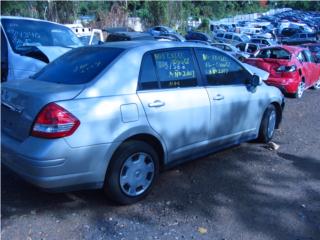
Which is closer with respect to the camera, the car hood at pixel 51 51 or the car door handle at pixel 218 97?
the car door handle at pixel 218 97

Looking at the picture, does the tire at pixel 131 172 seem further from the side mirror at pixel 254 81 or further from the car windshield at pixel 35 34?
the car windshield at pixel 35 34

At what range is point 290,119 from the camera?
27.1 ft

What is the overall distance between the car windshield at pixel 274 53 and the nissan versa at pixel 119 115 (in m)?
6.58

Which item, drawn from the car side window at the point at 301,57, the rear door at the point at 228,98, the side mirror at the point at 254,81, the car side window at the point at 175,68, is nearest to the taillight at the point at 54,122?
the car side window at the point at 175,68

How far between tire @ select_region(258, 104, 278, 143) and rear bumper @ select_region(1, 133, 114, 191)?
302cm

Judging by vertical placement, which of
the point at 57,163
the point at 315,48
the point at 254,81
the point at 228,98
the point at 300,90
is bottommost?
the point at 300,90

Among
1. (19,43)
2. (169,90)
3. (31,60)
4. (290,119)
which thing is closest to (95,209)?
(169,90)

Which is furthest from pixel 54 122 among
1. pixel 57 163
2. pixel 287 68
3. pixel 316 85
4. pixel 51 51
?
pixel 316 85

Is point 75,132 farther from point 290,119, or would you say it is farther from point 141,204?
point 290,119

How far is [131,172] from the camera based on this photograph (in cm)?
411

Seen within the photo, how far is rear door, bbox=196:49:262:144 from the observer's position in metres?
4.95

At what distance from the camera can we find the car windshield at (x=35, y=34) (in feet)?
23.8

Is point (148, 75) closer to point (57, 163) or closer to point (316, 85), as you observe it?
point (57, 163)

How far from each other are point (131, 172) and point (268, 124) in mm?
2821
